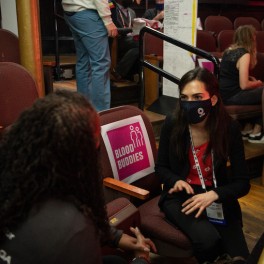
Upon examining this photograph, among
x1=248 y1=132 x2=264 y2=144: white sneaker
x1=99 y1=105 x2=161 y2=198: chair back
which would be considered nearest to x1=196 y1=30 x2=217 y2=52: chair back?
x1=248 y1=132 x2=264 y2=144: white sneaker

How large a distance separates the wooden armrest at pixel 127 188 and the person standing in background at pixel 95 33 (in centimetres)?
116

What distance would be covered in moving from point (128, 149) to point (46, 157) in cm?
119

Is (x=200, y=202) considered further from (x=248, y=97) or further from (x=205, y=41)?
(x=205, y=41)

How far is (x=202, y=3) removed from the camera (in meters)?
7.59

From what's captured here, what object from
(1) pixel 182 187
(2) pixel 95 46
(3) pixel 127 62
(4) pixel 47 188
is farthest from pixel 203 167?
(3) pixel 127 62

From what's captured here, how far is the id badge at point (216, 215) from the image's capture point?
5.94 ft

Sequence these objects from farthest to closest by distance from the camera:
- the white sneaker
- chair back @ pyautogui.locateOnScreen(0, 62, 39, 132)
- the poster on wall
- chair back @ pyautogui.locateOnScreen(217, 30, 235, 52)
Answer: chair back @ pyautogui.locateOnScreen(217, 30, 235, 52) < the white sneaker < the poster on wall < chair back @ pyautogui.locateOnScreen(0, 62, 39, 132)

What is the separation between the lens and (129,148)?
2100 millimetres

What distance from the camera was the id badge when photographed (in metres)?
1.81

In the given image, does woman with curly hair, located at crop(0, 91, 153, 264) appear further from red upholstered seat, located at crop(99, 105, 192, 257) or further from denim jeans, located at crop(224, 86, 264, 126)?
denim jeans, located at crop(224, 86, 264, 126)

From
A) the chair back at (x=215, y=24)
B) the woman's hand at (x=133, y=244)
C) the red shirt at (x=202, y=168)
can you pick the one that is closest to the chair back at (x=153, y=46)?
the chair back at (x=215, y=24)

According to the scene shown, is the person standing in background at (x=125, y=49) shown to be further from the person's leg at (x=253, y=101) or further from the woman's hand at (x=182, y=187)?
the woman's hand at (x=182, y=187)

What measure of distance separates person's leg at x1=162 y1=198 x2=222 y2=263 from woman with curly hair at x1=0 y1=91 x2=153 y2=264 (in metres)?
0.81

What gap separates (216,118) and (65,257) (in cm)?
117
